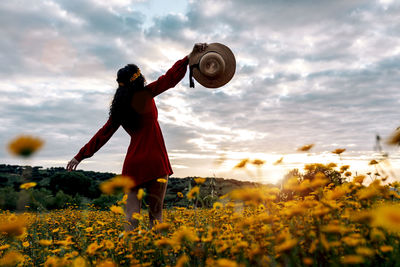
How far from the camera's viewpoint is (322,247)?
6.12ft

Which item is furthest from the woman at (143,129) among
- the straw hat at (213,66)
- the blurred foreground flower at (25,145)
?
the blurred foreground flower at (25,145)

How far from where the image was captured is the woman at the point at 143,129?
3961mm

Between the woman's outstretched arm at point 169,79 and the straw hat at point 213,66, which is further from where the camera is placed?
the straw hat at point 213,66

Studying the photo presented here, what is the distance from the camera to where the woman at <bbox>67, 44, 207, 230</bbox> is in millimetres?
3961

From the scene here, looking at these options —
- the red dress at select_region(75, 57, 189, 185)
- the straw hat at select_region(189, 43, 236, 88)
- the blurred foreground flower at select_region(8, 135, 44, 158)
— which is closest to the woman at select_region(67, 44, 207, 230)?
the red dress at select_region(75, 57, 189, 185)

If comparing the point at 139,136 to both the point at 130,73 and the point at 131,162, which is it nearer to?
the point at 131,162

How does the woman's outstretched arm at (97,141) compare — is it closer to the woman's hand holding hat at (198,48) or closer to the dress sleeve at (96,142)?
the dress sleeve at (96,142)

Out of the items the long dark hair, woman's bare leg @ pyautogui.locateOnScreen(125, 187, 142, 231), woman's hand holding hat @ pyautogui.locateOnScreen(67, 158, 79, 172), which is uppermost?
the long dark hair

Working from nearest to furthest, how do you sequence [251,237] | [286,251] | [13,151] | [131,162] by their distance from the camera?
[286,251] < [13,151] < [251,237] < [131,162]

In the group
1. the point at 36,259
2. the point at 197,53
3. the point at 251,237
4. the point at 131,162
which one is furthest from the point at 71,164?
the point at 251,237

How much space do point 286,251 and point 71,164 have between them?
3.58 metres

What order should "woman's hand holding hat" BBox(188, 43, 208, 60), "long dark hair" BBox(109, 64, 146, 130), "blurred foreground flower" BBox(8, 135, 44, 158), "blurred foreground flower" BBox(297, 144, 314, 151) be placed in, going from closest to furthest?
"blurred foreground flower" BBox(8, 135, 44, 158)
"blurred foreground flower" BBox(297, 144, 314, 151)
"long dark hair" BBox(109, 64, 146, 130)
"woman's hand holding hat" BBox(188, 43, 208, 60)

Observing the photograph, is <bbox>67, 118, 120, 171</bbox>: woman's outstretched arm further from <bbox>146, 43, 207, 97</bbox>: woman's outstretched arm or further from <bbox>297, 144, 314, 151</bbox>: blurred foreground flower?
<bbox>297, 144, 314, 151</bbox>: blurred foreground flower

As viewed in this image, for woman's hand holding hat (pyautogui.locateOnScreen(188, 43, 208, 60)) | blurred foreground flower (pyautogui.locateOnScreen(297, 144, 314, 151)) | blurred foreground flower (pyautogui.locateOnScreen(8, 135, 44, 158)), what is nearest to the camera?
blurred foreground flower (pyautogui.locateOnScreen(8, 135, 44, 158))
